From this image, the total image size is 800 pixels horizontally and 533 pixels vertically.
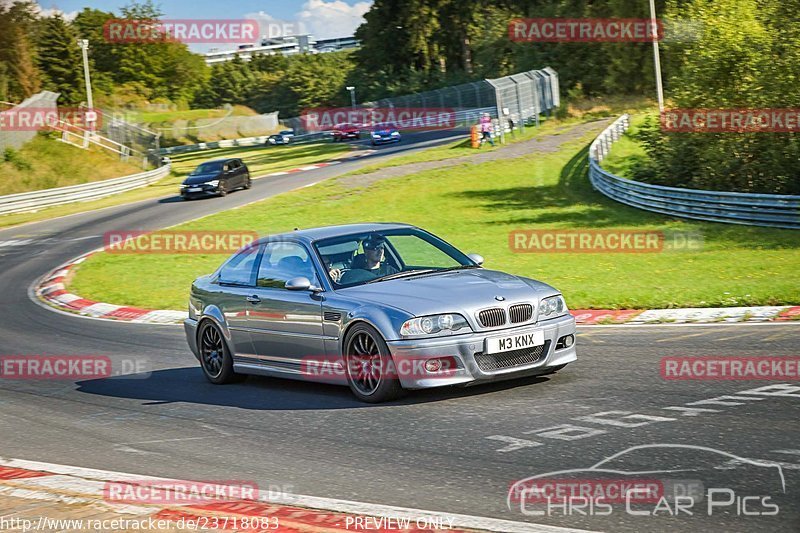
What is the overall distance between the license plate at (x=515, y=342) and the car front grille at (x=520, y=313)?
134 mm

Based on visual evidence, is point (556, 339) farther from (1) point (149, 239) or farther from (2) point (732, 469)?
(1) point (149, 239)

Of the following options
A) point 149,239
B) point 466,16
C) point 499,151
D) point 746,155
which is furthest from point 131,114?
point 746,155

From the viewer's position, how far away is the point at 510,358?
8.48 metres

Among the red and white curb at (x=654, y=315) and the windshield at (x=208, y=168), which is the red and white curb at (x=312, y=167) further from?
the red and white curb at (x=654, y=315)

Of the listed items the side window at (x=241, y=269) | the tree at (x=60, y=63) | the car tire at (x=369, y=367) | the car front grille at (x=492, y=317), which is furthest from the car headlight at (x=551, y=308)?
the tree at (x=60, y=63)

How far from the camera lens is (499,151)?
149ft

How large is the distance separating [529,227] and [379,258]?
16988 millimetres

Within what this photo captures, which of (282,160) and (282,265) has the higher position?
(282,265)

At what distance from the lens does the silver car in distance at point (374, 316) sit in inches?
329

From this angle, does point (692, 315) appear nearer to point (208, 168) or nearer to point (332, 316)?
point (332, 316)

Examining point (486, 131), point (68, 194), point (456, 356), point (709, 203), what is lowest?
point (709, 203)

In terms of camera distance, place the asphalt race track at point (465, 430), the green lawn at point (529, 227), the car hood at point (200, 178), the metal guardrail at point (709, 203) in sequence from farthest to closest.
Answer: the car hood at point (200, 178), the metal guardrail at point (709, 203), the green lawn at point (529, 227), the asphalt race track at point (465, 430)

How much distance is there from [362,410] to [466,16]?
97840 millimetres

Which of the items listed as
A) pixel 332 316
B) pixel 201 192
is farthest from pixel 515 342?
pixel 201 192
